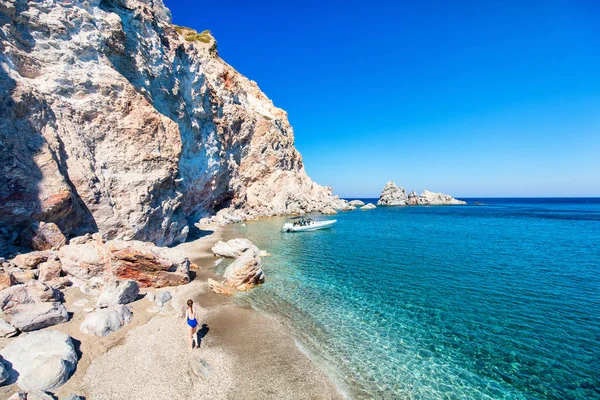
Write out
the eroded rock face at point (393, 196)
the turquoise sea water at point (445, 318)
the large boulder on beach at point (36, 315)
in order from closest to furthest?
1. the large boulder on beach at point (36, 315)
2. the turquoise sea water at point (445, 318)
3. the eroded rock face at point (393, 196)

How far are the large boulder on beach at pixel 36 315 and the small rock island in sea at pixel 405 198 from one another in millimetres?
125335

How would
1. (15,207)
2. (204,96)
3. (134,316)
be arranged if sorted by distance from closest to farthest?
(134,316)
(15,207)
(204,96)

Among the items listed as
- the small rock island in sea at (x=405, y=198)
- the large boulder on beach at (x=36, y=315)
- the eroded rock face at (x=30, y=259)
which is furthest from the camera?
the small rock island in sea at (x=405, y=198)

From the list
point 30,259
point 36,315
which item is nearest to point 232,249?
point 30,259

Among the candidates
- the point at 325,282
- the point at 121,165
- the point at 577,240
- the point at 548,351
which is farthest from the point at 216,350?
the point at 577,240

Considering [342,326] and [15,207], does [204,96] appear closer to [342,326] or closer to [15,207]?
[15,207]

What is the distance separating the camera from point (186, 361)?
9.38 m

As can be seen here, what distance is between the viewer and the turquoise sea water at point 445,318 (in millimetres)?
9484

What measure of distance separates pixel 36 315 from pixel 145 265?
5688mm

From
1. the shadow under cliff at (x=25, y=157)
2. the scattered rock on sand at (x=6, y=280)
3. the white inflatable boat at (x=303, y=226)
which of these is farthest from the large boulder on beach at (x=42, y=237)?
the white inflatable boat at (x=303, y=226)

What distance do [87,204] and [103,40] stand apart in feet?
44.2

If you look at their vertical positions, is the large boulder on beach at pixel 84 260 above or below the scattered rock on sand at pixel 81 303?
above

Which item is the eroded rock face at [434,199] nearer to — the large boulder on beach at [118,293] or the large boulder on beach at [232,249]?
the large boulder on beach at [232,249]

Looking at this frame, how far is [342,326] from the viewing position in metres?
13.0
